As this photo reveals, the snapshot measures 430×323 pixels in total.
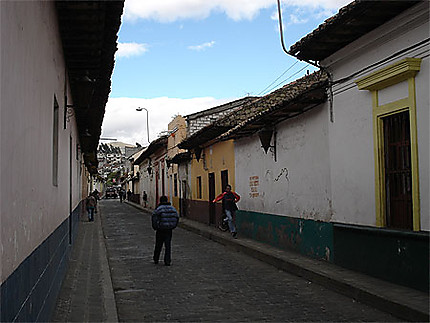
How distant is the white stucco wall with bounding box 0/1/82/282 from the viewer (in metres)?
2.98

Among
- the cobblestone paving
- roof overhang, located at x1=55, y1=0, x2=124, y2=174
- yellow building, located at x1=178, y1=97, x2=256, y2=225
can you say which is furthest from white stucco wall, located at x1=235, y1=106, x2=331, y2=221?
roof overhang, located at x1=55, y1=0, x2=124, y2=174

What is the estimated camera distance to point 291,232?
11.5 metres

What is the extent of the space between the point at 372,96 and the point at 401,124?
28.4 inches

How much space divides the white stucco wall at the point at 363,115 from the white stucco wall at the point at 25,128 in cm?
461

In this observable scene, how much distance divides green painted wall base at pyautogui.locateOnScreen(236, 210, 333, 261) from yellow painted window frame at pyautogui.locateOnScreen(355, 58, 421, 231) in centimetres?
185

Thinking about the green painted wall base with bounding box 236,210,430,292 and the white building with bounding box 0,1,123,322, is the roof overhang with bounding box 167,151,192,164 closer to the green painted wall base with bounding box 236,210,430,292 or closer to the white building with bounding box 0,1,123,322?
the green painted wall base with bounding box 236,210,430,292

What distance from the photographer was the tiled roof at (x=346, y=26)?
6.94 metres

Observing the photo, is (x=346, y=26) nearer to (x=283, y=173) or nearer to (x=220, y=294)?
(x=220, y=294)

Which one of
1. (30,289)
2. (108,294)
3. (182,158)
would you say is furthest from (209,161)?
(30,289)

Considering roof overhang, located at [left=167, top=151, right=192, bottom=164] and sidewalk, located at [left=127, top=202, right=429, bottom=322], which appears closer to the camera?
sidewalk, located at [left=127, top=202, right=429, bottom=322]

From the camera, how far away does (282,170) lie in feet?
39.8

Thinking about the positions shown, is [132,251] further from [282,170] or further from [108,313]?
[108,313]

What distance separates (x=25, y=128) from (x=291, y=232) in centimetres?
848

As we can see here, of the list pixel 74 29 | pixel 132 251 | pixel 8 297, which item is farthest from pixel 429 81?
pixel 132 251
